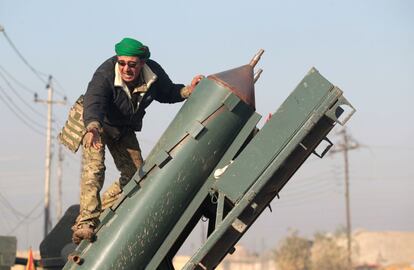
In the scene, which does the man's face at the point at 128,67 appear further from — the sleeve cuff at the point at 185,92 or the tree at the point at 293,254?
the tree at the point at 293,254

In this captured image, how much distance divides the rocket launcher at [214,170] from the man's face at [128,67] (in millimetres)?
606

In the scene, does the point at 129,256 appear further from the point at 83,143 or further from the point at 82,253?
the point at 83,143

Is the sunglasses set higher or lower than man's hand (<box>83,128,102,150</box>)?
higher

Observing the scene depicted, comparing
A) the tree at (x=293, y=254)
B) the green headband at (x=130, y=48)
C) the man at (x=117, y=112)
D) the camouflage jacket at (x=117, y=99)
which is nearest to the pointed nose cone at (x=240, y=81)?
the man at (x=117, y=112)

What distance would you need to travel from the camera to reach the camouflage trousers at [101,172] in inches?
328

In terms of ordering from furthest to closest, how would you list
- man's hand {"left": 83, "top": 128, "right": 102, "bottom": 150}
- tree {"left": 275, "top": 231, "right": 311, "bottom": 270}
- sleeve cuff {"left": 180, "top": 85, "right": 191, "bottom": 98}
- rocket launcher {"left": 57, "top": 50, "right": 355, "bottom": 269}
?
tree {"left": 275, "top": 231, "right": 311, "bottom": 270} → sleeve cuff {"left": 180, "top": 85, "right": 191, "bottom": 98} → man's hand {"left": 83, "top": 128, "right": 102, "bottom": 150} → rocket launcher {"left": 57, "top": 50, "right": 355, "bottom": 269}

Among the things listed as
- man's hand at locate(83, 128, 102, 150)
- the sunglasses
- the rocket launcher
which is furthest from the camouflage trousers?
the sunglasses

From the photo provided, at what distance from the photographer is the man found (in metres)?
8.30

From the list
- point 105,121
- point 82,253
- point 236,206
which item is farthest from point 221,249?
point 105,121

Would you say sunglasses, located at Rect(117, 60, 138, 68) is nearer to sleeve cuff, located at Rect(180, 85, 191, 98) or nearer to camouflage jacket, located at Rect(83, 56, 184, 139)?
camouflage jacket, located at Rect(83, 56, 184, 139)

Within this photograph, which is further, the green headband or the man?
the green headband

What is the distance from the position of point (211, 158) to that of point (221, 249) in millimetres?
807

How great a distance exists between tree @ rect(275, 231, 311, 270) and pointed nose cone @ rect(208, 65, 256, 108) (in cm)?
6608

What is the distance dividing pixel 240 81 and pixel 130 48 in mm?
1080
